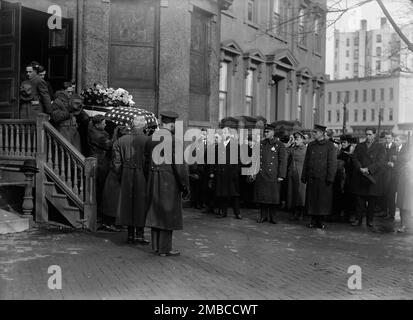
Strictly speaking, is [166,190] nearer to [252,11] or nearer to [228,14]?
[228,14]

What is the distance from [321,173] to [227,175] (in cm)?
216

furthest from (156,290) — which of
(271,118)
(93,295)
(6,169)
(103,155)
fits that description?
(271,118)

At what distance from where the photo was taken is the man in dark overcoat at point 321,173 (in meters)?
11.6

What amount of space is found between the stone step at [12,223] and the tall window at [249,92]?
1308cm

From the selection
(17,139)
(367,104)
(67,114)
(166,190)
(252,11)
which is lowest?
(166,190)

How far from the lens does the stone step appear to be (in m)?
9.70

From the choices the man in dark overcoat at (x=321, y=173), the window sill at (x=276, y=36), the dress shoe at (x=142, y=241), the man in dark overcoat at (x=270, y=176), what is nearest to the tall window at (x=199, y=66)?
the man in dark overcoat at (x=270, y=176)

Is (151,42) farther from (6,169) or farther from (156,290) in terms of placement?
(156,290)

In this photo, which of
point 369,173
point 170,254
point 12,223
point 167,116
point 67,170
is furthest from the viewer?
point 369,173

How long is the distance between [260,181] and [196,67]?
552cm

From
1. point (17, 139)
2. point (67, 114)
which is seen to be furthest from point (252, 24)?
point (17, 139)

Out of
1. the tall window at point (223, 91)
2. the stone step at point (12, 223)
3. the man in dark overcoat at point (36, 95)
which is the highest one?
the tall window at point (223, 91)

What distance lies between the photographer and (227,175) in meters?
12.7

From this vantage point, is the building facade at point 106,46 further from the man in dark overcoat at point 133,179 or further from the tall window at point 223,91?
the man in dark overcoat at point 133,179
